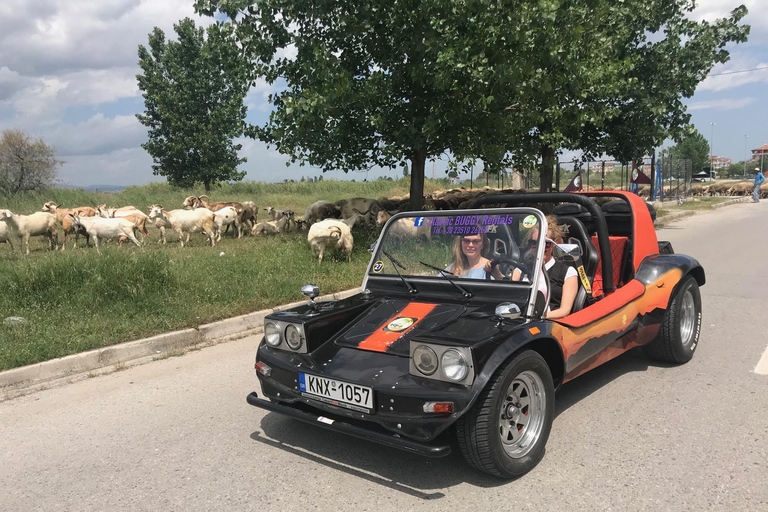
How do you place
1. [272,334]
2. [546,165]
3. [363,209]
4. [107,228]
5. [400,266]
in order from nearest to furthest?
[272,334], [400,266], [107,228], [546,165], [363,209]

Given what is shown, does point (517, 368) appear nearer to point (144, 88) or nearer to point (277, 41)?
point (277, 41)

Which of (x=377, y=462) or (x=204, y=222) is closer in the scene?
(x=377, y=462)

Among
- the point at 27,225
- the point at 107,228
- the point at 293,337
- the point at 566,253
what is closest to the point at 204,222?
the point at 107,228

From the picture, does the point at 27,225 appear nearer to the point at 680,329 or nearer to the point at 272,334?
the point at 272,334

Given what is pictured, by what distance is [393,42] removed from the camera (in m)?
11.8

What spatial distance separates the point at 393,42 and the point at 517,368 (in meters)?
9.84

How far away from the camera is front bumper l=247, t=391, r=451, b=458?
3.02 metres

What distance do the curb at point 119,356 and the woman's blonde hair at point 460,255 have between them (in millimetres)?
3621

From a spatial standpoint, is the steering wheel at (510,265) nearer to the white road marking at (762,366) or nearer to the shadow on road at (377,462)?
the shadow on road at (377,462)

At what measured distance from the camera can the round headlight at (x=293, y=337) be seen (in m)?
3.87

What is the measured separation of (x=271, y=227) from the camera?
1823cm

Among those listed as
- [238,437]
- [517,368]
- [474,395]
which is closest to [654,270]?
[517,368]

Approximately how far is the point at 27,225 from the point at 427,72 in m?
11.1

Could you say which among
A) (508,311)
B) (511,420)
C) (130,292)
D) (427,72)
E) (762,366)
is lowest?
(762,366)
